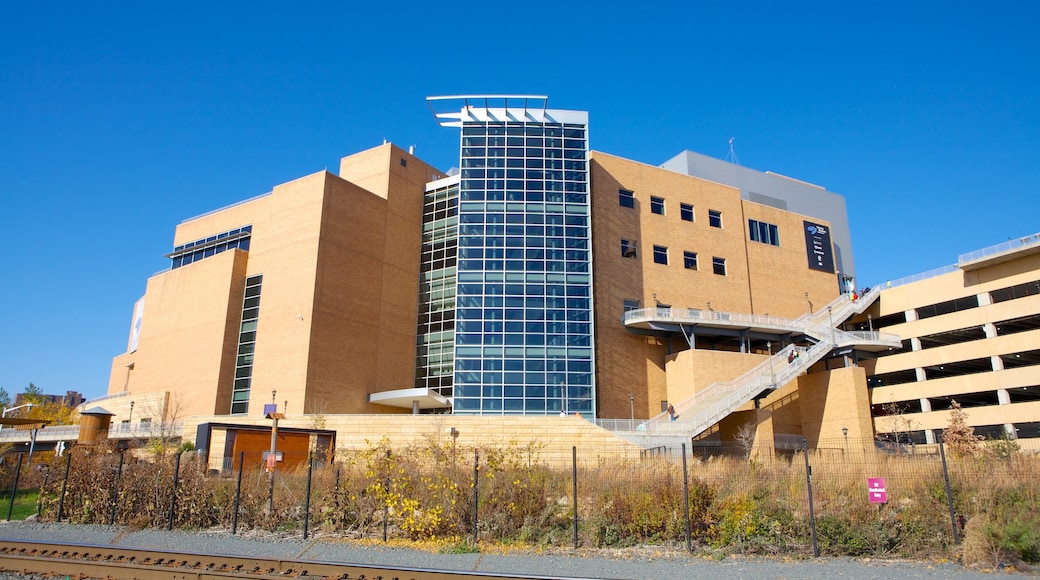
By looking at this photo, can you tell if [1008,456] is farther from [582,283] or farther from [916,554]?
[582,283]

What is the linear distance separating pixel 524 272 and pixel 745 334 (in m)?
17.6

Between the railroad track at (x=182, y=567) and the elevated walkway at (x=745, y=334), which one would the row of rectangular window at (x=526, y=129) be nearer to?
the elevated walkway at (x=745, y=334)

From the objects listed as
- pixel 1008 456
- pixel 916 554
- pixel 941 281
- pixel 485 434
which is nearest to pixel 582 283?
pixel 485 434

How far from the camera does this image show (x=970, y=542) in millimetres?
13703

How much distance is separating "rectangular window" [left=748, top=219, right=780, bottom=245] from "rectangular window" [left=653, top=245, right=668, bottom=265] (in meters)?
10.2

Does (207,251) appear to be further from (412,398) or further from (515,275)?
(515,275)

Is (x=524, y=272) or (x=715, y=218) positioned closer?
(x=524, y=272)

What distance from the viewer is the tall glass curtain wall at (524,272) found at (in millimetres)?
45719

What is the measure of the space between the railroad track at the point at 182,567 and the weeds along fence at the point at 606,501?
395cm

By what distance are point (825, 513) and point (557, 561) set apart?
6.33m

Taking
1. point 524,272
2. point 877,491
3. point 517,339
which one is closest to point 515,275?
point 524,272

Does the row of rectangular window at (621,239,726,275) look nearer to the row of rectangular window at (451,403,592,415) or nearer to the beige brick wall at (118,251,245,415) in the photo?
the row of rectangular window at (451,403,592,415)

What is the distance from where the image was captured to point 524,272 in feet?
158

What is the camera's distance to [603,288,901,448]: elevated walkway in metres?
38.8
